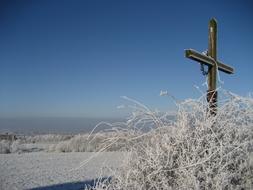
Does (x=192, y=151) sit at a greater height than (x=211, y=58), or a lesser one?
lesser

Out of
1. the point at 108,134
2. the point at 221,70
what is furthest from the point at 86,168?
the point at 108,134

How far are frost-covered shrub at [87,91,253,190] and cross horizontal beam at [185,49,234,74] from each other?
0.64 meters

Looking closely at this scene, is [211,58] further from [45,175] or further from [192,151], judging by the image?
[45,175]

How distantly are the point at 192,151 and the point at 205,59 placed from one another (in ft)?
4.80

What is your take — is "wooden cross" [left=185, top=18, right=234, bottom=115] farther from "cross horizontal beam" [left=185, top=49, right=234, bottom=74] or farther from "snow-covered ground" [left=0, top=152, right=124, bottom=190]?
"snow-covered ground" [left=0, top=152, right=124, bottom=190]

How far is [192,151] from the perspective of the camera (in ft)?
11.5

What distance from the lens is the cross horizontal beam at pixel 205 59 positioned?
14.3 ft

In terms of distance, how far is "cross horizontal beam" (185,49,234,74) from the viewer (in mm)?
4348

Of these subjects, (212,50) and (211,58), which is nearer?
(211,58)

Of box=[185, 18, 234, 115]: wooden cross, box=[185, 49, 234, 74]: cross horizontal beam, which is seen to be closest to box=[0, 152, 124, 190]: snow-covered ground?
box=[185, 49, 234, 74]: cross horizontal beam

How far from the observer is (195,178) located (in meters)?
3.26

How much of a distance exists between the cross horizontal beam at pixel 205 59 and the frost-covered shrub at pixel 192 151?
2.09ft

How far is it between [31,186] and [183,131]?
637 cm

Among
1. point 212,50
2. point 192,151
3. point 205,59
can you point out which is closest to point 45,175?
point 212,50
